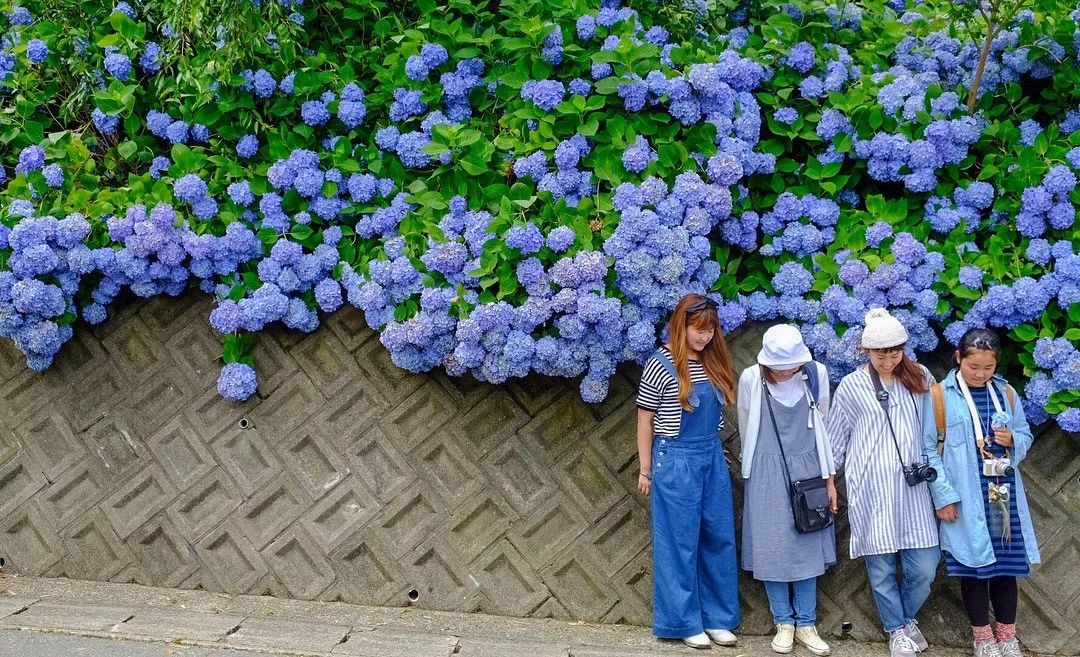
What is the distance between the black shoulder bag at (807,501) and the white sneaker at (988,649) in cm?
84

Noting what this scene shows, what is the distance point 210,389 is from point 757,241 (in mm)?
2742

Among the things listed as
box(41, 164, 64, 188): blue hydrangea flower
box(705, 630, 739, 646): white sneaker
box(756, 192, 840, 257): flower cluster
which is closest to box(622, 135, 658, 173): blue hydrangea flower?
box(756, 192, 840, 257): flower cluster

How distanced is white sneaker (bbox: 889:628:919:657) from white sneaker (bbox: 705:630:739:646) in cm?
67

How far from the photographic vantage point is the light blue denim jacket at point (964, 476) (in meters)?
4.61

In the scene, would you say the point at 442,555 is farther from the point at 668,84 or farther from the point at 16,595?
the point at 668,84

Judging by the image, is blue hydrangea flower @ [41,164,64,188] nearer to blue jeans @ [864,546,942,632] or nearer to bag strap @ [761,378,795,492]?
bag strap @ [761,378,795,492]

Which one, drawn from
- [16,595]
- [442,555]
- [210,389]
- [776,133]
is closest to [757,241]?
[776,133]

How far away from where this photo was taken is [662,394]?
469cm

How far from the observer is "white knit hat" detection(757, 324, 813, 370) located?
181 inches

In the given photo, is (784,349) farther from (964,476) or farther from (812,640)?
(812,640)

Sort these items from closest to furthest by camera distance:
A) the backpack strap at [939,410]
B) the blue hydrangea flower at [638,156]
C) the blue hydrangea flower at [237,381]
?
1. the backpack strap at [939,410]
2. the blue hydrangea flower at [638,156]
3. the blue hydrangea flower at [237,381]

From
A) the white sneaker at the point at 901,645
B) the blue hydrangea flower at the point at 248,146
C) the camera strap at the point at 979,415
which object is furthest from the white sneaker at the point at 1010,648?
the blue hydrangea flower at the point at 248,146

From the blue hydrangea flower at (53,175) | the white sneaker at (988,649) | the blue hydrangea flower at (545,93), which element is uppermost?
the blue hydrangea flower at (53,175)

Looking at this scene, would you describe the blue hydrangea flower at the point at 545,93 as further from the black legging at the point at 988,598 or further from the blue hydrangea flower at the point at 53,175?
the black legging at the point at 988,598
